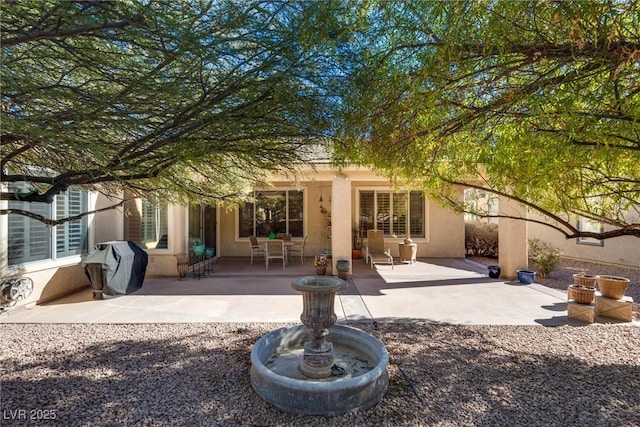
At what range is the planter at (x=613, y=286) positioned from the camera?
17.9ft

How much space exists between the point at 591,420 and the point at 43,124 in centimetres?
509

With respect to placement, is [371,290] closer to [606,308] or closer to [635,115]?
[606,308]

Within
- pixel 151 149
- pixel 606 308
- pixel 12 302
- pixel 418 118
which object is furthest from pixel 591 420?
pixel 12 302

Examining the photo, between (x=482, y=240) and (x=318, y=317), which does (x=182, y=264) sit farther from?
(x=482, y=240)

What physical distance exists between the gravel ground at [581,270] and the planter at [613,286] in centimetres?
104

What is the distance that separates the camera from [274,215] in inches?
488

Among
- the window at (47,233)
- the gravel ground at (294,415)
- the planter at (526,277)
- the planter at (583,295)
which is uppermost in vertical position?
the window at (47,233)

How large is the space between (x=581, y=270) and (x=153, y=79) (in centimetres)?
1336

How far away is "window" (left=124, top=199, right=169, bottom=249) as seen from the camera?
8617 mm

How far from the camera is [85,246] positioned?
7508 mm

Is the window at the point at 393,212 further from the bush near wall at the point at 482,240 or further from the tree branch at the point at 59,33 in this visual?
the tree branch at the point at 59,33

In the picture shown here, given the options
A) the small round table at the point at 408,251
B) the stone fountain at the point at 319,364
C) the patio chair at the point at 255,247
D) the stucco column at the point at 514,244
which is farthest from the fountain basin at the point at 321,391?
the small round table at the point at 408,251

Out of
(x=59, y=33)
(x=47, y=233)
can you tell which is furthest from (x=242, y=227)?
(x=59, y=33)

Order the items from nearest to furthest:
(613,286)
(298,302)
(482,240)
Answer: (613,286), (298,302), (482,240)
